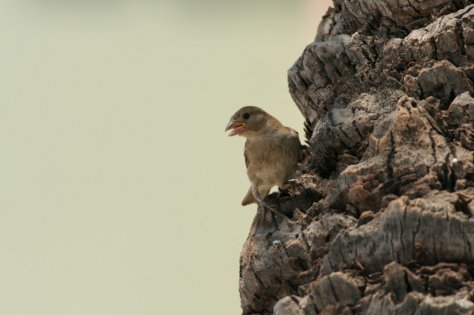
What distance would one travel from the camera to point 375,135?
17.8ft

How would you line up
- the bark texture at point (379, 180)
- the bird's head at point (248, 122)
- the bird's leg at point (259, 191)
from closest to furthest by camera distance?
the bark texture at point (379, 180) < the bird's leg at point (259, 191) < the bird's head at point (248, 122)

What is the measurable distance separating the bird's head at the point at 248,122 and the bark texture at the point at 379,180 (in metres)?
0.39

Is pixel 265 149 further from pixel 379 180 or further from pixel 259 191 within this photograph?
pixel 379 180

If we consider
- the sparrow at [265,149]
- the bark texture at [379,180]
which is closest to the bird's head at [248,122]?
the sparrow at [265,149]

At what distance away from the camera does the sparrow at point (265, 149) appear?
23.6 ft

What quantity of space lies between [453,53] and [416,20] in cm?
79

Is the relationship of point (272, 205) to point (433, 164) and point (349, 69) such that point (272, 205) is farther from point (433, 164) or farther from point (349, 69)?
point (433, 164)

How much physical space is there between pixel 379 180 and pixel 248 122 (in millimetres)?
2406

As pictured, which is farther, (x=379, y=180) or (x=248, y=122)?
(x=248, y=122)

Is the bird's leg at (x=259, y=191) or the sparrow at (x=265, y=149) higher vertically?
the sparrow at (x=265, y=149)

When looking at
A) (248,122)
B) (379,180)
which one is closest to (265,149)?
(248,122)

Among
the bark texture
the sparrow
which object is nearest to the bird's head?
the sparrow

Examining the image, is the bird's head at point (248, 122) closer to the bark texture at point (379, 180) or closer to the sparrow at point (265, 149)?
the sparrow at point (265, 149)

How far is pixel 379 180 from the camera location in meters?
5.22
